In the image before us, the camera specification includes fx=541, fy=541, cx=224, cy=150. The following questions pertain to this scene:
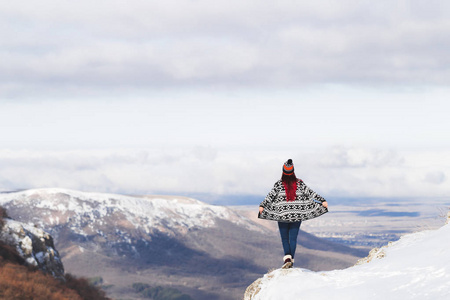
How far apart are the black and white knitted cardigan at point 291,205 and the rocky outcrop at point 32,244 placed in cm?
9336

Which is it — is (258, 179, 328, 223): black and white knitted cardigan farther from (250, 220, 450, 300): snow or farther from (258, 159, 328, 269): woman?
(250, 220, 450, 300): snow

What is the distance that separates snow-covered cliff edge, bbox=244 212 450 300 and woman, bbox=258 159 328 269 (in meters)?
1.65

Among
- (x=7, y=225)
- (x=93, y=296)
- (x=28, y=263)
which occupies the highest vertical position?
(x=7, y=225)

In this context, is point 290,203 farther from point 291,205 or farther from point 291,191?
point 291,191

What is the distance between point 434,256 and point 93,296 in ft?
507

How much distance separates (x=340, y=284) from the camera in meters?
15.0

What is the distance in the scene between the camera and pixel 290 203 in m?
17.7

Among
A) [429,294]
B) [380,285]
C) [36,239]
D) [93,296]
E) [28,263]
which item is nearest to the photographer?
[429,294]

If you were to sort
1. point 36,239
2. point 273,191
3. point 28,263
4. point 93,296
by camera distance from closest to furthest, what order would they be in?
1. point 273,191
2. point 28,263
3. point 36,239
4. point 93,296

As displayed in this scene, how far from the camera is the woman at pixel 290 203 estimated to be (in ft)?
57.8

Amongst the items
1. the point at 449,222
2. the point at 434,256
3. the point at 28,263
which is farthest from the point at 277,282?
the point at 28,263

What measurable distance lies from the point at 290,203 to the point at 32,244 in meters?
104

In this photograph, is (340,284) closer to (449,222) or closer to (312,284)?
(312,284)

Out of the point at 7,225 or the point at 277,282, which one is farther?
the point at 7,225
